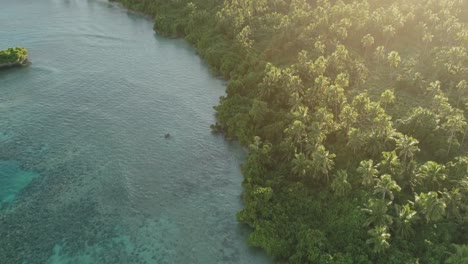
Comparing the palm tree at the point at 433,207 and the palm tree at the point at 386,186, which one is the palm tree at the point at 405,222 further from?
the palm tree at the point at 386,186

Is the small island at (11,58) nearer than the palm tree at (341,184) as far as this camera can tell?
No

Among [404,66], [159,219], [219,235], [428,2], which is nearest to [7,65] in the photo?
[159,219]

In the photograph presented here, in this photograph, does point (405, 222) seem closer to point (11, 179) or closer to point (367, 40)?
point (367, 40)

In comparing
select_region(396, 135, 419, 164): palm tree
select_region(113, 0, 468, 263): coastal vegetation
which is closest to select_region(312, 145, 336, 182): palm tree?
select_region(113, 0, 468, 263): coastal vegetation

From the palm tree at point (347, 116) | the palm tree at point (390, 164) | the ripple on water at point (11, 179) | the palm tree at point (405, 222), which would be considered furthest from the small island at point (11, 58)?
the palm tree at point (405, 222)

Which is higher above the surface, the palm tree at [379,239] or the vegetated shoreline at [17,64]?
the palm tree at [379,239]

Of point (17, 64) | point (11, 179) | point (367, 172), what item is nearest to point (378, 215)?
point (367, 172)

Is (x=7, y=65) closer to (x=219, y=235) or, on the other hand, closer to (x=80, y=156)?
(x=80, y=156)
